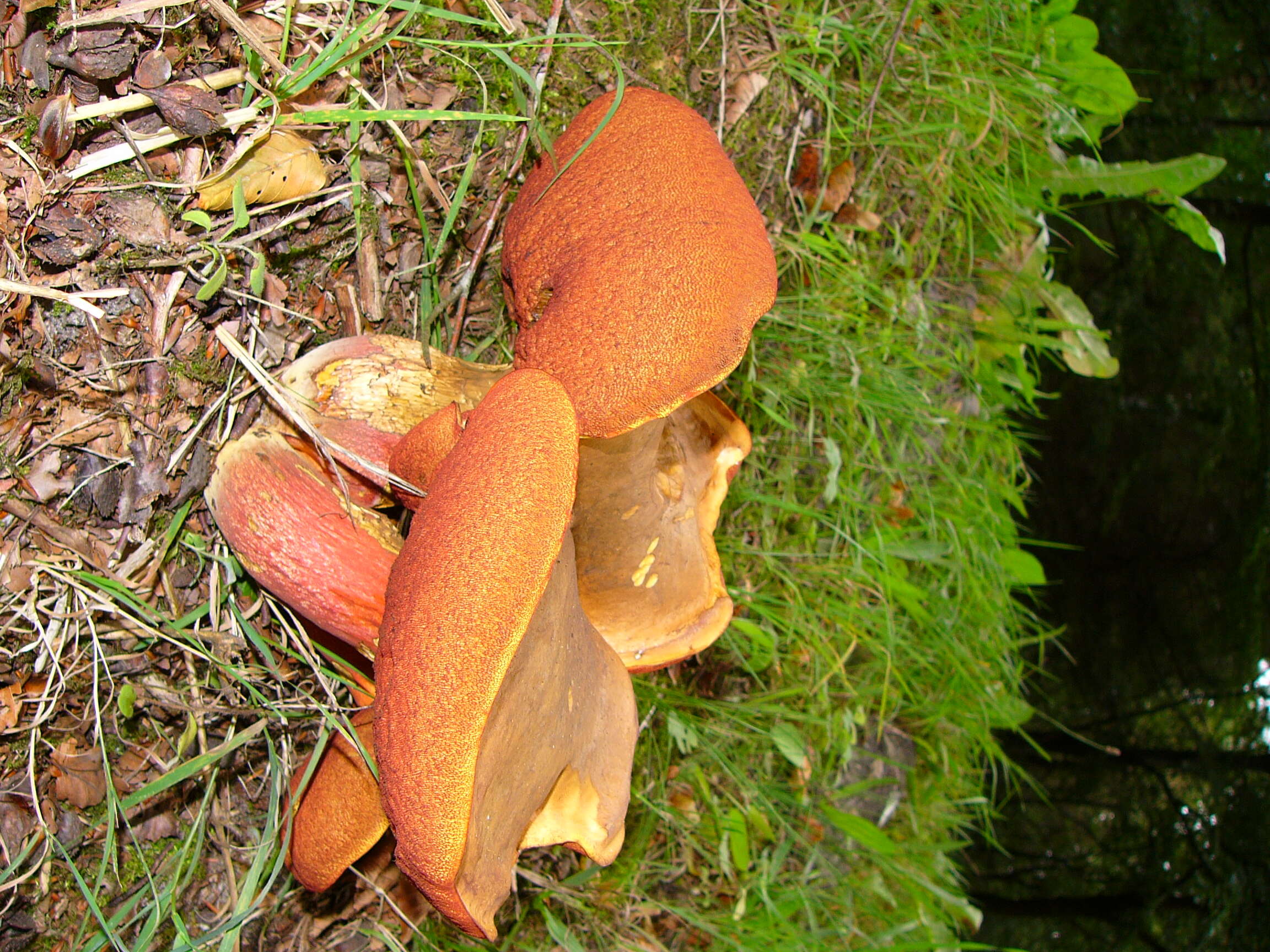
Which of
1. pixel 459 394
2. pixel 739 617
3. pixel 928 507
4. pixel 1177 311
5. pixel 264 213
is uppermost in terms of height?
pixel 264 213

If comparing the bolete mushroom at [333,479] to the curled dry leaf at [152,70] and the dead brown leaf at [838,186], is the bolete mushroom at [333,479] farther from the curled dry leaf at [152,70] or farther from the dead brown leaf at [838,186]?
the dead brown leaf at [838,186]

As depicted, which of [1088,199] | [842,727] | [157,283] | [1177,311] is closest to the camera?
[157,283]

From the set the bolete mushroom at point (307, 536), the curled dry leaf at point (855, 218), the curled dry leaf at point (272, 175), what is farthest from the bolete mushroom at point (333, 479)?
the curled dry leaf at point (855, 218)

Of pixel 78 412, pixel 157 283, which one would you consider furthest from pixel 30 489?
pixel 157 283

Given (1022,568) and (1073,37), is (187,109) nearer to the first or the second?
(1073,37)

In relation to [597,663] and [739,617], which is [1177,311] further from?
[597,663]

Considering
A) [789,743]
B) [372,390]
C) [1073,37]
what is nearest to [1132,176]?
[1073,37]

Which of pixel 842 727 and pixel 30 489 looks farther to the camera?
pixel 842 727
